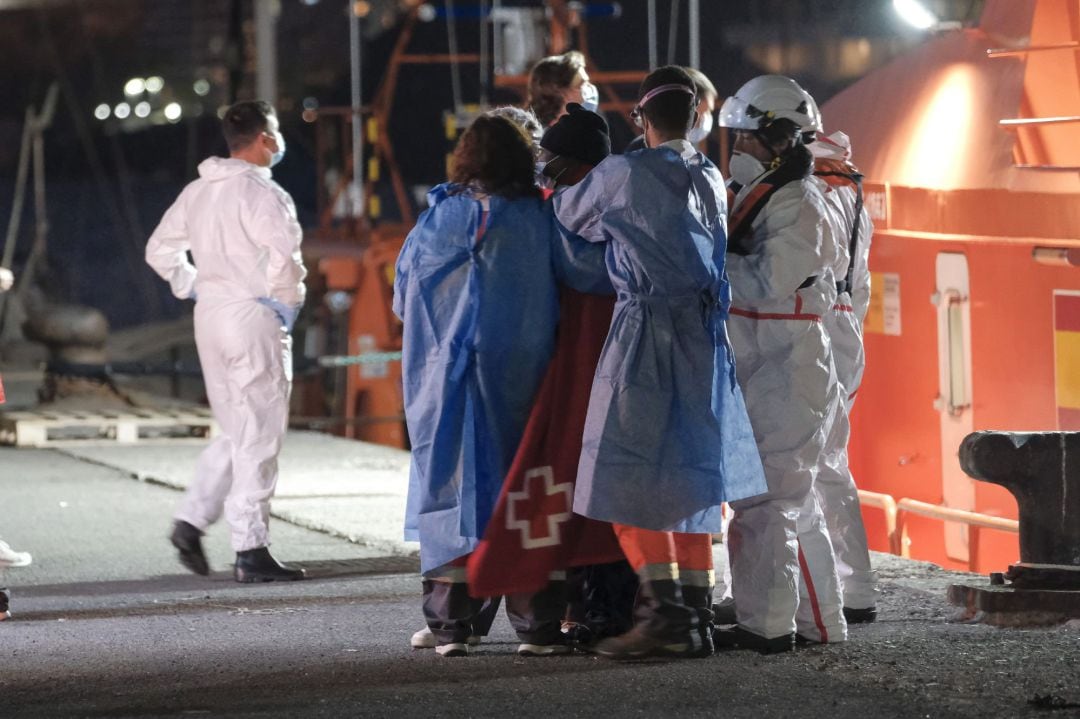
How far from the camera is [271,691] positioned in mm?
5156

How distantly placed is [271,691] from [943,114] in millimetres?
5405

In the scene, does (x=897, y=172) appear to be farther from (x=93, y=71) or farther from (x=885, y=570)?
(x=93, y=71)

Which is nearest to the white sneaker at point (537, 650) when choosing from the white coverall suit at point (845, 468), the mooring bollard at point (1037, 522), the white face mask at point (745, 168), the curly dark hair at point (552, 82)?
the white coverall suit at point (845, 468)

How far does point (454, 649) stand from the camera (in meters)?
5.59

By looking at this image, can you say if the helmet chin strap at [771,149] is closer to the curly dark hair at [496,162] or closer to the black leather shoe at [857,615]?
the curly dark hair at [496,162]

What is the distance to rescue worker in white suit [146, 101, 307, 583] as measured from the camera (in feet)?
23.7

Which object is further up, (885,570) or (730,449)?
(730,449)

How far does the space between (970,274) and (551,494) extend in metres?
3.61

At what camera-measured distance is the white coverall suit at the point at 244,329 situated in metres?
7.21

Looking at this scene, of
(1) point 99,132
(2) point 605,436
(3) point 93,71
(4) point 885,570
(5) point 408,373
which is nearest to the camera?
(2) point 605,436

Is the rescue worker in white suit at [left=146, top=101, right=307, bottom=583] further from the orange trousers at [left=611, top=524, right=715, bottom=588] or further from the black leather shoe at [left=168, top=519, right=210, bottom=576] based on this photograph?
the orange trousers at [left=611, top=524, right=715, bottom=588]

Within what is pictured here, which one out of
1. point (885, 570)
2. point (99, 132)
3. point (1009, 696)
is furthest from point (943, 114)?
point (99, 132)

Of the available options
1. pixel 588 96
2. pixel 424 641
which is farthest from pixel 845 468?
pixel 588 96

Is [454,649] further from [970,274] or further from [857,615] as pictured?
[970,274]
